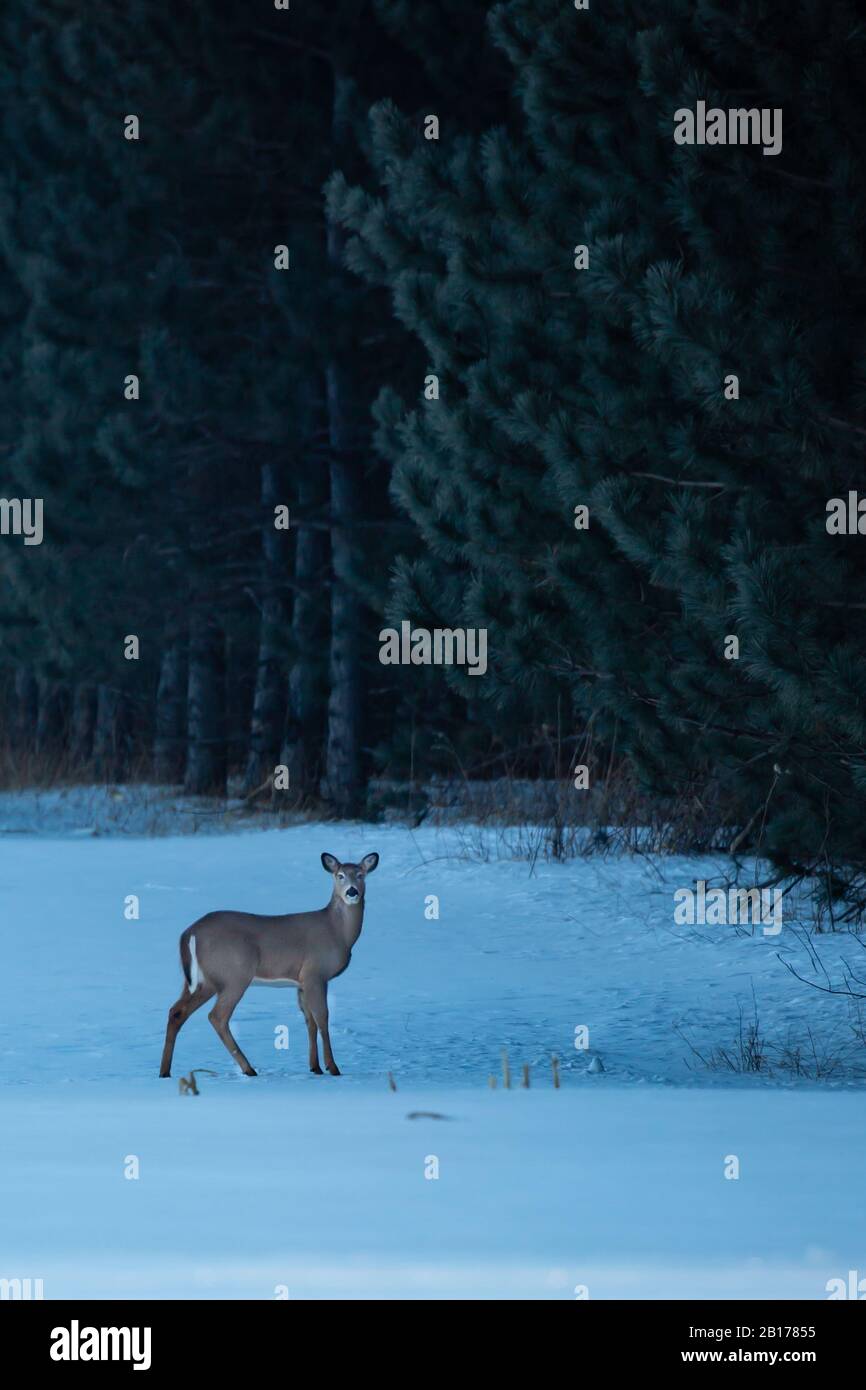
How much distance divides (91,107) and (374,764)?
22.9 ft

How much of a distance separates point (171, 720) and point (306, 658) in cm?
580

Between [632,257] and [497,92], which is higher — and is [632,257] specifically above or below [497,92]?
below

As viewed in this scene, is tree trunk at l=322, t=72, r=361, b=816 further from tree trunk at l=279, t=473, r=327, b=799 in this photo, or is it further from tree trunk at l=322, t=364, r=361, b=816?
tree trunk at l=279, t=473, r=327, b=799

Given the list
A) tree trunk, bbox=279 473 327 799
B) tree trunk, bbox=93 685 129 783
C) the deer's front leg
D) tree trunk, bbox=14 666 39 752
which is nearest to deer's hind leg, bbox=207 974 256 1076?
the deer's front leg

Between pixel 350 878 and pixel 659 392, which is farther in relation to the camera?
pixel 659 392

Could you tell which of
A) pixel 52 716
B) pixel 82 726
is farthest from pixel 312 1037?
pixel 52 716

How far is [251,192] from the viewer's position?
2011 cm

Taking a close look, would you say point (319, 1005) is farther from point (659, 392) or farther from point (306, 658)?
point (306, 658)

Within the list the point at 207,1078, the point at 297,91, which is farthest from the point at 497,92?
the point at 207,1078

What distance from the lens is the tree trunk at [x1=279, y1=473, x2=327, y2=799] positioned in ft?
67.8

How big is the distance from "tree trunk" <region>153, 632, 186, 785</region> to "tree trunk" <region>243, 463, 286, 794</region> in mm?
2096

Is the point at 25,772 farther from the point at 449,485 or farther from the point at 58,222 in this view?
the point at 449,485

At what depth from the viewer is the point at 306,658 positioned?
20.7 m

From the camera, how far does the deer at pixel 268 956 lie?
279 inches
